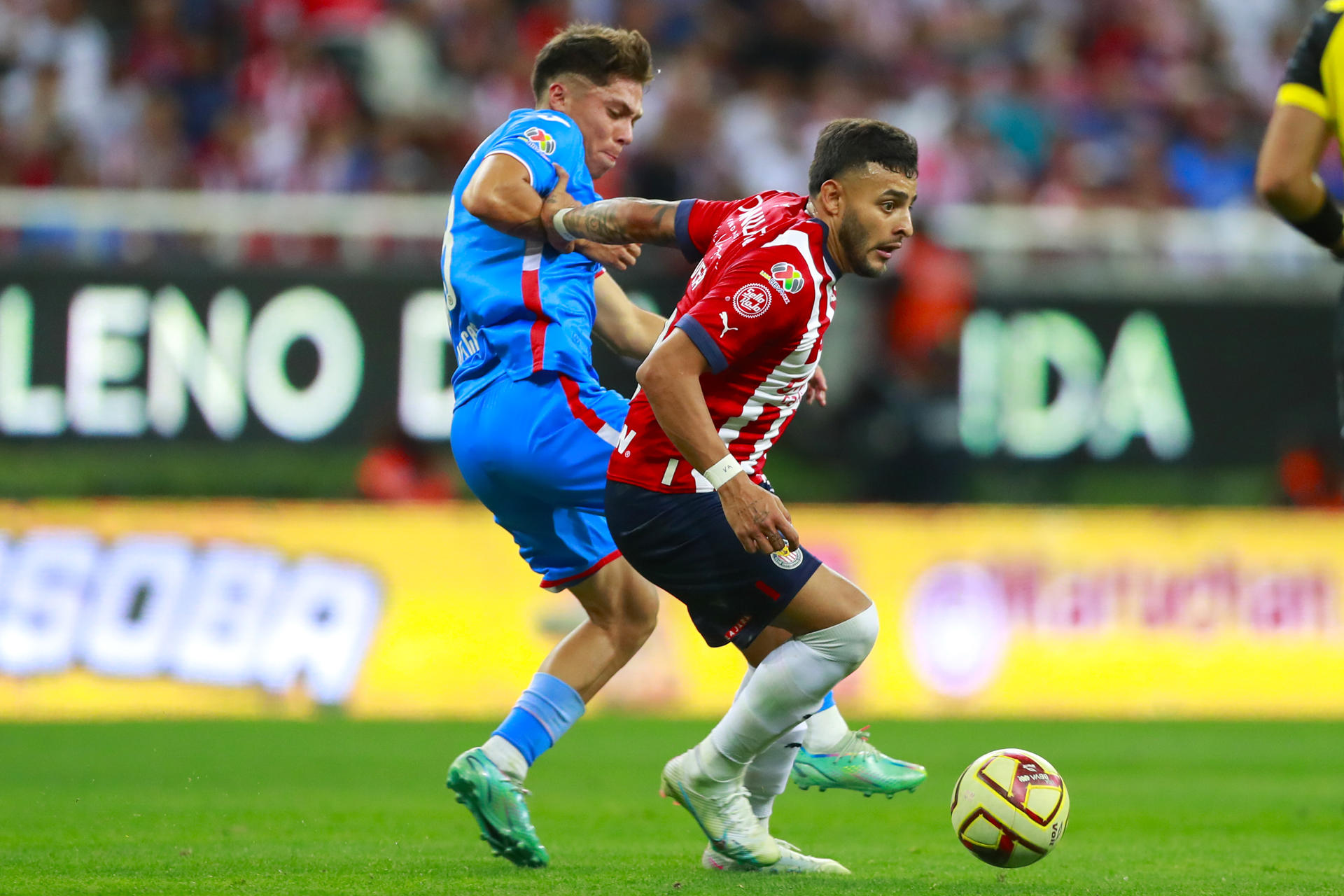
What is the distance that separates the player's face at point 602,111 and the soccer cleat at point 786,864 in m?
2.30

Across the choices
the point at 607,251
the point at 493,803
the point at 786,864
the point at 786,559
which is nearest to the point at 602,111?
the point at 607,251

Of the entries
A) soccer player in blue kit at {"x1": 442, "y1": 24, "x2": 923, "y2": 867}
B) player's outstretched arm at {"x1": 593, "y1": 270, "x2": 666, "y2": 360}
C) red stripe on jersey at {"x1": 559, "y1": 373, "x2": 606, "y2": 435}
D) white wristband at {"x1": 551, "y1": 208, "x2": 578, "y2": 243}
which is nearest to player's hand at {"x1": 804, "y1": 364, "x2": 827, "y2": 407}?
soccer player in blue kit at {"x1": 442, "y1": 24, "x2": 923, "y2": 867}

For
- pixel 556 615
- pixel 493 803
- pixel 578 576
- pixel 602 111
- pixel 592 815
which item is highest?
pixel 602 111

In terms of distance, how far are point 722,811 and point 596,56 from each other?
2505 millimetres

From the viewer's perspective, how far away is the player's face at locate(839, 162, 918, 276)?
5098 millimetres

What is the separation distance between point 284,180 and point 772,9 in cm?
484

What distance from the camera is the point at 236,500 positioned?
1230 cm

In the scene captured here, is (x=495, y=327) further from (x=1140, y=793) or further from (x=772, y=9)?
(x=772, y=9)

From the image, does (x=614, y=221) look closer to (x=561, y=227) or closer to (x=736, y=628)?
(x=561, y=227)

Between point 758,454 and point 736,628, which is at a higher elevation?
point 758,454

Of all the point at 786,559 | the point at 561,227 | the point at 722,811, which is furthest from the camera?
the point at 561,227

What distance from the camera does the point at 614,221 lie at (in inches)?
215

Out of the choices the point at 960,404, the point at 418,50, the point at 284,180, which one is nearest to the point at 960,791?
the point at 960,404

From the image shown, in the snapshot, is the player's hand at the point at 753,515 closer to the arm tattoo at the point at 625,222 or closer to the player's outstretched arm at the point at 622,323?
the arm tattoo at the point at 625,222
